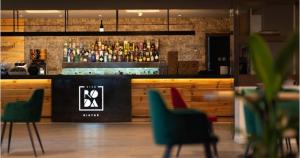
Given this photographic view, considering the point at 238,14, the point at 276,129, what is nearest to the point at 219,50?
the point at 238,14

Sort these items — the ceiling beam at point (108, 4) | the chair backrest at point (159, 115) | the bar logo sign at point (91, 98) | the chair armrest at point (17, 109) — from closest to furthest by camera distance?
the chair backrest at point (159, 115)
the chair armrest at point (17, 109)
the bar logo sign at point (91, 98)
the ceiling beam at point (108, 4)

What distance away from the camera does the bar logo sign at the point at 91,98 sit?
11.5 metres

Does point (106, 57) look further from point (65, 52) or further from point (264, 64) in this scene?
point (264, 64)

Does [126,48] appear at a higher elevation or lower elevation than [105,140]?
higher

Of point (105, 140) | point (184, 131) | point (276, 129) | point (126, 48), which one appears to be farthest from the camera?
point (126, 48)

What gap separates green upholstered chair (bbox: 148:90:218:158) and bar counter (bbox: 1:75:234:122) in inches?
259

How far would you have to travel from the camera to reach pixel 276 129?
11.9 ft

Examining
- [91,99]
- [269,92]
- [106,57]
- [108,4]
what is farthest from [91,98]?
[269,92]

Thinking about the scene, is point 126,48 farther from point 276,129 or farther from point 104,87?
point 276,129

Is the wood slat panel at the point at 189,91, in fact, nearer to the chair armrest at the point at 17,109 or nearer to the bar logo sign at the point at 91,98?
the bar logo sign at the point at 91,98

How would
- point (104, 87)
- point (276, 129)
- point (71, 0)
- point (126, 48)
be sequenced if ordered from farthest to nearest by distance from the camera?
point (126, 48) → point (71, 0) → point (104, 87) → point (276, 129)

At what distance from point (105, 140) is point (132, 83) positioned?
10.6 ft

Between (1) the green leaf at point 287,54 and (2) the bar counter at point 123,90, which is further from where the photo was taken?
(2) the bar counter at point 123,90

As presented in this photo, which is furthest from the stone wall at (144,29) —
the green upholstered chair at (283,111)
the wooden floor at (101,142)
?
the green upholstered chair at (283,111)
